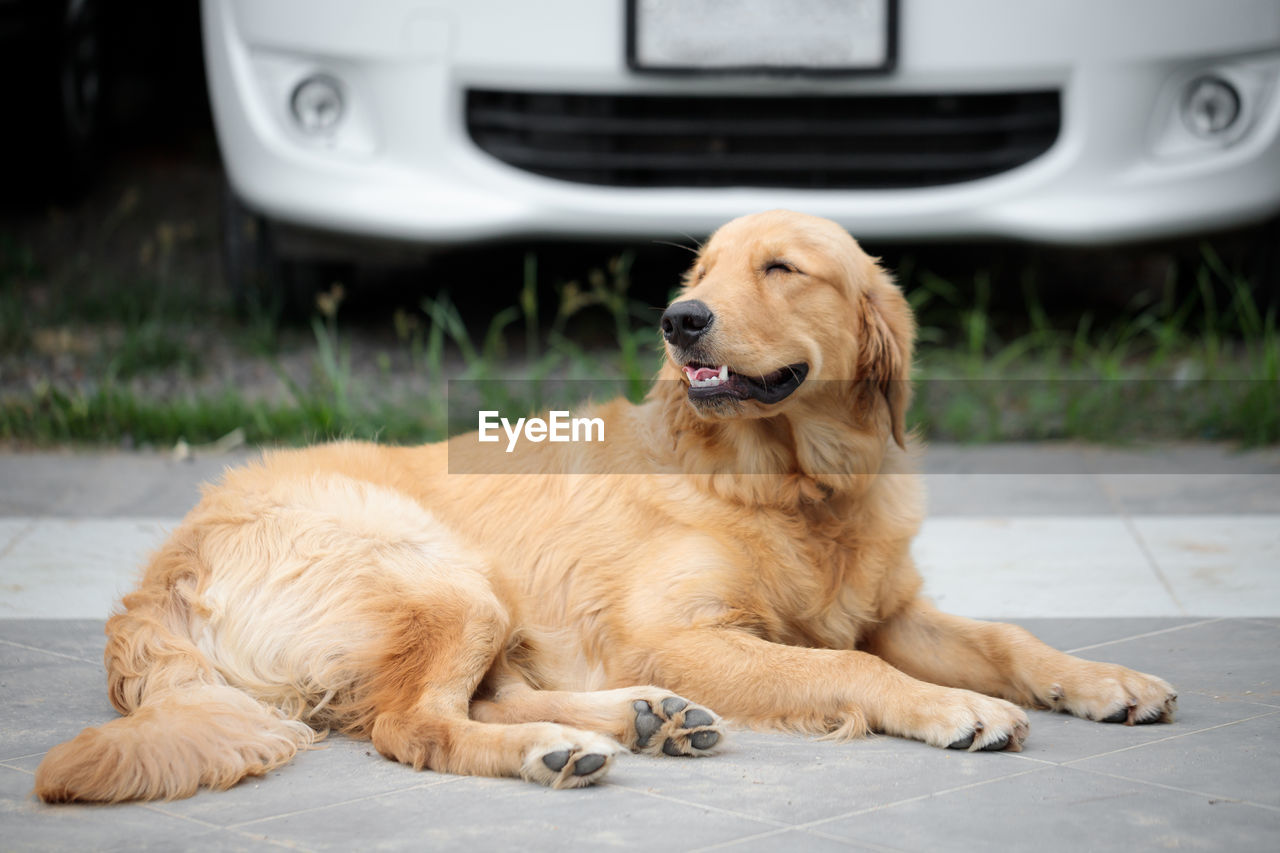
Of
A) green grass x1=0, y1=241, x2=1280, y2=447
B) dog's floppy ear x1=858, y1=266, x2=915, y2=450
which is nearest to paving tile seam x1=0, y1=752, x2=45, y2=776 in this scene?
dog's floppy ear x1=858, y1=266, x2=915, y2=450

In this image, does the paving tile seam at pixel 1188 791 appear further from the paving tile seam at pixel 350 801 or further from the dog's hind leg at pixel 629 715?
the paving tile seam at pixel 350 801

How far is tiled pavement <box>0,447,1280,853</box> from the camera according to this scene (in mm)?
2314

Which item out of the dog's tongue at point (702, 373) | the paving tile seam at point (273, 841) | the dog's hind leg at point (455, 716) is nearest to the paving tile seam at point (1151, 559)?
the dog's tongue at point (702, 373)

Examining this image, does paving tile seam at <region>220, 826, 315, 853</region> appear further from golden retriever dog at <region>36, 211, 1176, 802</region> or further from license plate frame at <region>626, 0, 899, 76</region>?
license plate frame at <region>626, 0, 899, 76</region>

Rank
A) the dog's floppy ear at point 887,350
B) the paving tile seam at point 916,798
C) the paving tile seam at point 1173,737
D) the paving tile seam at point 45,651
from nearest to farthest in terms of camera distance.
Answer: the paving tile seam at point 916,798 < the paving tile seam at point 1173,737 < the dog's floppy ear at point 887,350 < the paving tile seam at point 45,651

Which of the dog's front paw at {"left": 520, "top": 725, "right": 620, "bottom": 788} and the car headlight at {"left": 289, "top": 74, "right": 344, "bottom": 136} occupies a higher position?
the car headlight at {"left": 289, "top": 74, "right": 344, "bottom": 136}

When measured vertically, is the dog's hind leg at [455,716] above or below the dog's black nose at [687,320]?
below

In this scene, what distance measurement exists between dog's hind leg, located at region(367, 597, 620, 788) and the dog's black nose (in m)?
0.70

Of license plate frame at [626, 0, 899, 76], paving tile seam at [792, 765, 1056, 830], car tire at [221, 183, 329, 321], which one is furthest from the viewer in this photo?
car tire at [221, 183, 329, 321]

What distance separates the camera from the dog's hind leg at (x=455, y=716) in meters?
2.59

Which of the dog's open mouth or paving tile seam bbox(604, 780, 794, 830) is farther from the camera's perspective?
the dog's open mouth

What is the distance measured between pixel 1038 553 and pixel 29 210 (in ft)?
19.8

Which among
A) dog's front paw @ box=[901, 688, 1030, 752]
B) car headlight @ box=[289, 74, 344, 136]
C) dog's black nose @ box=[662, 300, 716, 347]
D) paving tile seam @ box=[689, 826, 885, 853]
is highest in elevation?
car headlight @ box=[289, 74, 344, 136]

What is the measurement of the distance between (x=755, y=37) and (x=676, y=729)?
3195 millimetres
